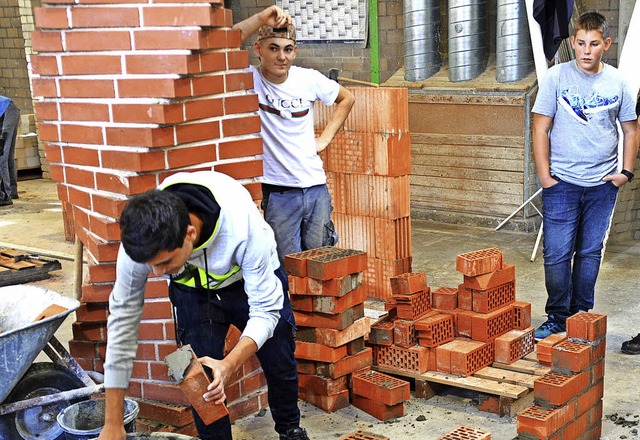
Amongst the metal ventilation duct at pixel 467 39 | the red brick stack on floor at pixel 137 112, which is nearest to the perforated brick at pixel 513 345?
the red brick stack on floor at pixel 137 112

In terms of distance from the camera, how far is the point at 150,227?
100 inches

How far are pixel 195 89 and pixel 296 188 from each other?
117 cm

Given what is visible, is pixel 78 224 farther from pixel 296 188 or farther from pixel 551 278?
pixel 551 278

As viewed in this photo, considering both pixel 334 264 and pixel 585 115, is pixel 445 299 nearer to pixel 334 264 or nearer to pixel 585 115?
pixel 334 264

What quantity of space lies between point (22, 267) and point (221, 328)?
436cm

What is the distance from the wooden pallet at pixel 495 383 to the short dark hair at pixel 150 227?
229 cm

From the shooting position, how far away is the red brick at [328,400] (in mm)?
4500

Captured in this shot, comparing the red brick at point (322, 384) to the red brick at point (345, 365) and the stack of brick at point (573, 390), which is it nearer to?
the red brick at point (345, 365)

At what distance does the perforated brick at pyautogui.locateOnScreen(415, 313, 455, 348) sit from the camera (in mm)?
4641

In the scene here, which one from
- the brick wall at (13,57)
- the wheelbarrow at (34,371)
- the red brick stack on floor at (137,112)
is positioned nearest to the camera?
the wheelbarrow at (34,371)

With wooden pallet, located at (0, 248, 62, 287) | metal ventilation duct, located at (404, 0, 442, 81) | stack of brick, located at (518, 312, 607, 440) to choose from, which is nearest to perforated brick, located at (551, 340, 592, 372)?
stack of brick, located at (518, 312, 607, 440)

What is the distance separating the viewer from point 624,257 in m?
7.21

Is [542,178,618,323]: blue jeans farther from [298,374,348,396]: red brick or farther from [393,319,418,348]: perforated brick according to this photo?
[298,374,348,396]: red brick

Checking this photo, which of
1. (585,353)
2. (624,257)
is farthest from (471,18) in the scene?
(585,353)
